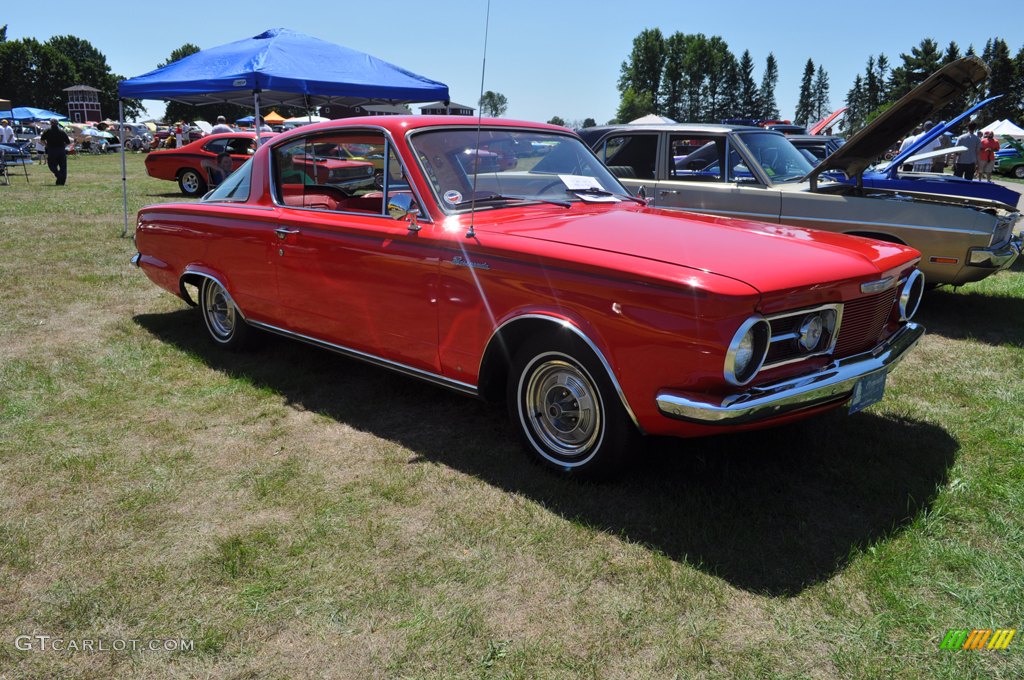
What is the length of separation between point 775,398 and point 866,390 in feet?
2.17

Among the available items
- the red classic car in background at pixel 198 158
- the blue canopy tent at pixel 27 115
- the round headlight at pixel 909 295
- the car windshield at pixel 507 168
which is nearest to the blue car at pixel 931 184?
the round headlight at pixel 909 295

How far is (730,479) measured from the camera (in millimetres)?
3465

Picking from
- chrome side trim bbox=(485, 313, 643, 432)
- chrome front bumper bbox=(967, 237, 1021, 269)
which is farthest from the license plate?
chrome front bumper bbox=(967, 237, 1021, 269)

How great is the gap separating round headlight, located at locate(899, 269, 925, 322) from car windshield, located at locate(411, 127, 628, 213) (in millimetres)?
1605

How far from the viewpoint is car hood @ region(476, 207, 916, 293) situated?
2979 millimetres

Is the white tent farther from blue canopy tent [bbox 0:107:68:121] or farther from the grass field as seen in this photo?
blue canopy tent [bbox 0:107:68:121]

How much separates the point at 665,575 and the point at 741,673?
1.71 ft

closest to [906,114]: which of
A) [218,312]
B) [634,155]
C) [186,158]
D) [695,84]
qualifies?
[634,155]

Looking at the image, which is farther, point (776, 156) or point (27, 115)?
point (27, 115)

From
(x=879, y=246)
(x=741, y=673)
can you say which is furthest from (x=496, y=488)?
(x=879, y=246)

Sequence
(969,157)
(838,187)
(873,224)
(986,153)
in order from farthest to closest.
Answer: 1. (986,153)
2. (969,157)
3. (838,187)
4. (873,224)

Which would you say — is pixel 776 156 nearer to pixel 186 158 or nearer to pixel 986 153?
pixel 186 158

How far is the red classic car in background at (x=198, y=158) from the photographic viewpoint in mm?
15805

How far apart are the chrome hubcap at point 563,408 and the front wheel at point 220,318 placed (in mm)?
2635
